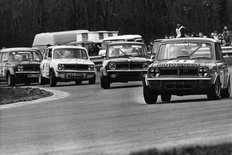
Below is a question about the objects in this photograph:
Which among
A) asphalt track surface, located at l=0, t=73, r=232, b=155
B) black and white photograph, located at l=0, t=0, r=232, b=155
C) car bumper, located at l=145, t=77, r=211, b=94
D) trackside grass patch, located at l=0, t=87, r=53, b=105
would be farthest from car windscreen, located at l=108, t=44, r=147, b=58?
car bumper, located at l=145, t=77, r=211, b=94

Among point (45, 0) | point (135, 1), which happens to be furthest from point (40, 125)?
point (135, 1)

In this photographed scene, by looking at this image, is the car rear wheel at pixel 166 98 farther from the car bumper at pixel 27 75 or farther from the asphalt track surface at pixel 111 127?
the car bumper at pixel 27 75

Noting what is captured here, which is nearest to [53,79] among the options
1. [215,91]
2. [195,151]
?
[215,91]

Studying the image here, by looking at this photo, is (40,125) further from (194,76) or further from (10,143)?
(194,76)

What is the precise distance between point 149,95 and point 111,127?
5446 mm

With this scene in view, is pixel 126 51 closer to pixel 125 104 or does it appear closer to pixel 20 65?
pixel 20 65

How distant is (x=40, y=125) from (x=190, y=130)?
3.19 metres

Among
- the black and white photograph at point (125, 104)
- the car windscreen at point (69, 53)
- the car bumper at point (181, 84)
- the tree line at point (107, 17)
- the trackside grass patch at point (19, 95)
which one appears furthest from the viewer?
the tree line at point (107, 17)

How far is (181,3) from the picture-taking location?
254 feet

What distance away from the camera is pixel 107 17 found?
7412 centimetres

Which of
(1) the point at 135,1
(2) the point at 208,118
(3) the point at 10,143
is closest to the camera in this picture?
(3) the point at 10,143

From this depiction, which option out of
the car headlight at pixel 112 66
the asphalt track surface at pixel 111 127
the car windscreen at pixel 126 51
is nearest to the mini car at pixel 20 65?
the car windscreen at pixel 126 51

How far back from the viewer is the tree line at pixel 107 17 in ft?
233

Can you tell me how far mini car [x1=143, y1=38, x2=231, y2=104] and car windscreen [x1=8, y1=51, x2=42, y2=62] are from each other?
1888 centimetres
